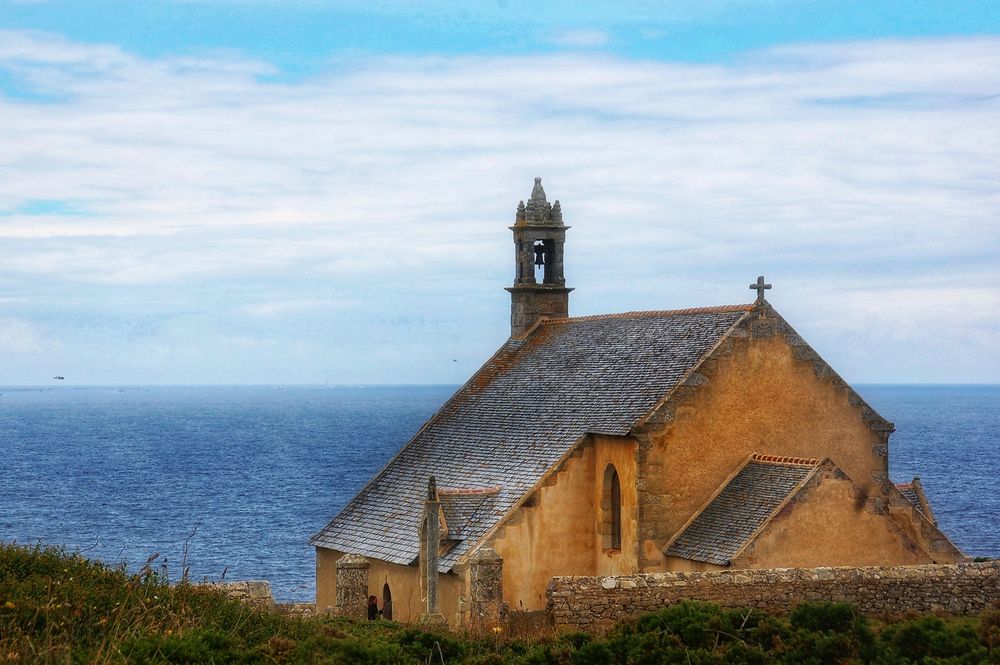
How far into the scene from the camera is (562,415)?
30391mm

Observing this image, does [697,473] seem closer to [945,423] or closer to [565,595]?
[565,595]

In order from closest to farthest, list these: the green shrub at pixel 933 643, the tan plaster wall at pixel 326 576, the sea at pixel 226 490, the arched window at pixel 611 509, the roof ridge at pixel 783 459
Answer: the green shrub at pixel 933 643, the roof ridge at pixel 783 459, the arched window at pixel 611 509, the tan plaster wall at pixel 326 576, the sea at pixel 226 490

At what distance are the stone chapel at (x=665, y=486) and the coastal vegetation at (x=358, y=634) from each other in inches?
217

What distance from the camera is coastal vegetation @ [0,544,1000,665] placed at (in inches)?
602

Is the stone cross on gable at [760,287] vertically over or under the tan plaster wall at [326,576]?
over

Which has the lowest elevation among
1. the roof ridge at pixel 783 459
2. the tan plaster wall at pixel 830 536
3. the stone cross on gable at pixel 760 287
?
the tan plaster wall at pixel 830 536

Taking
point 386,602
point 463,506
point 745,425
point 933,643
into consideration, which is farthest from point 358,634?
point 745,425

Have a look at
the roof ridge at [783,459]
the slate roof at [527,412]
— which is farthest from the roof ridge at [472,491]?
the roof ridge at [783,459]

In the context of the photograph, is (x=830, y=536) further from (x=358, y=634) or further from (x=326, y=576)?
(x=326, y=576)

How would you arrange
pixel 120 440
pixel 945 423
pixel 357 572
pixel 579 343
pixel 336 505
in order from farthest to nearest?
pixel 945 423 → pixel 120 440 → pixel 336 505 → pixel 579 343 → pixel 357 572

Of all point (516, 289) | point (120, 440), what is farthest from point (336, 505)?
point (120, 440)

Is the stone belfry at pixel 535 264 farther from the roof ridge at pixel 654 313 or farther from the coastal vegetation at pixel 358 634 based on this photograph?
the coastal vegetation at pixel 358 634

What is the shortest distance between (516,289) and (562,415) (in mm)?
6915

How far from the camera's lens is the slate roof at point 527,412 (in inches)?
1126
